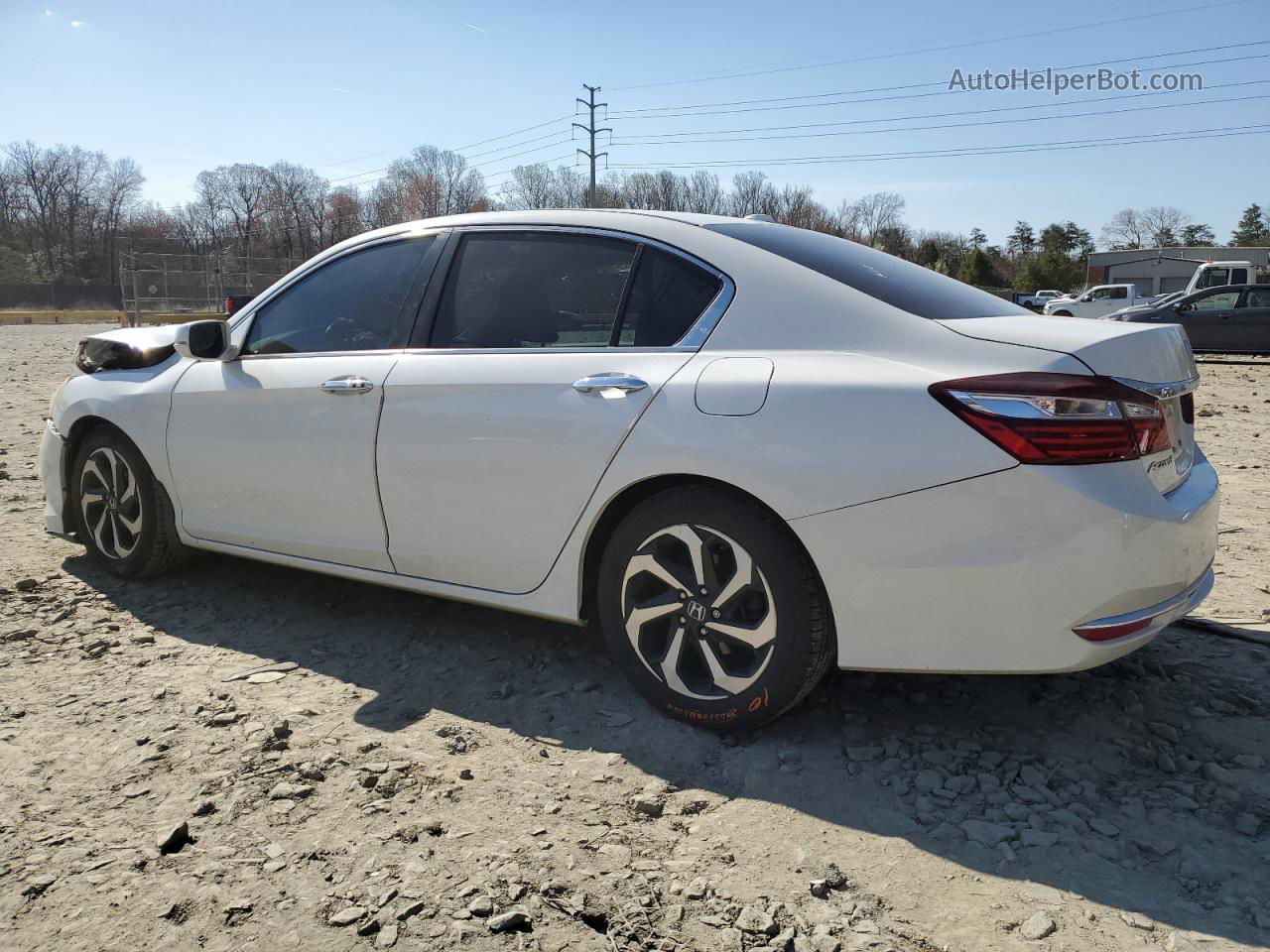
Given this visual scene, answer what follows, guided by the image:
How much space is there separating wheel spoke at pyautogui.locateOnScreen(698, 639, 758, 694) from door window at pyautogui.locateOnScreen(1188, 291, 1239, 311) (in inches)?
774

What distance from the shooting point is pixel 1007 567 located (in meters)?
2.50

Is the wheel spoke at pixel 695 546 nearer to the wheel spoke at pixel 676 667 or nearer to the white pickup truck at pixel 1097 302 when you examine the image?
the wheel spoke at pixel 676 667

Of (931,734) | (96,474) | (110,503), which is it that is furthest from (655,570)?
(96,474)

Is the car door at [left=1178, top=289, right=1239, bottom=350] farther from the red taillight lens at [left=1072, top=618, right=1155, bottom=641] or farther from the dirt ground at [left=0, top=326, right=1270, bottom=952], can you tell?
the red taillight lens at [left=1072, top=618, right=1155, bottom=641]

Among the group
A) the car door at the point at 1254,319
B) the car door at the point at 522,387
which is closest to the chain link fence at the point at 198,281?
the car door at the point at 1254,319

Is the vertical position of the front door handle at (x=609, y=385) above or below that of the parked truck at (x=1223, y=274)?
below

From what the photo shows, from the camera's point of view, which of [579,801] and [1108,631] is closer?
[1108,631]

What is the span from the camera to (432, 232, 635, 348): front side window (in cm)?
330

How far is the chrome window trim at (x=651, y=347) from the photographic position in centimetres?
304

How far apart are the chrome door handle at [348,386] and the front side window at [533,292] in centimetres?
29

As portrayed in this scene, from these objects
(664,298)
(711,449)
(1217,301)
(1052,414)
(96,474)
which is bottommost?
(96,474)

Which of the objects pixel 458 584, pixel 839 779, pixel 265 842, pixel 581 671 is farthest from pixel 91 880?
pixel 839 779

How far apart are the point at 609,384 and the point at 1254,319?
19778 millimetres

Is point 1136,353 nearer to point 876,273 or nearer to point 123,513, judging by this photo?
point 876,273
